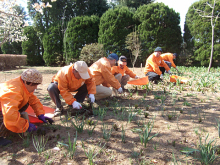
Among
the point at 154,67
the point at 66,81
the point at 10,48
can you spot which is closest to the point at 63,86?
the point at 66,81

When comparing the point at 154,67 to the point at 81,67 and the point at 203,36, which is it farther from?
the point at 203,36

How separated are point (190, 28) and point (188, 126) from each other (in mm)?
11402

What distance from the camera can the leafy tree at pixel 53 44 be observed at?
41.8ft

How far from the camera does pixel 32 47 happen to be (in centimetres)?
1455

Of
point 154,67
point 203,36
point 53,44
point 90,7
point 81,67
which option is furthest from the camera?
point 90,7

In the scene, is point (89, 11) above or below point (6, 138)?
above

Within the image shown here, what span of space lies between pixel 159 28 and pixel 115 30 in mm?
2988

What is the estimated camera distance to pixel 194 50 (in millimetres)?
11508

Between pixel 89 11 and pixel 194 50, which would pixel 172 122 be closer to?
pixel 194 50

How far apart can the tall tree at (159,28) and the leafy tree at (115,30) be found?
3.52ft

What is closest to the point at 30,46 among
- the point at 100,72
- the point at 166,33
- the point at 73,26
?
the point at 73,26

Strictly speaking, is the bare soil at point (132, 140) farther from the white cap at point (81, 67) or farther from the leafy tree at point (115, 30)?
the leafy tree at point (115, 30)

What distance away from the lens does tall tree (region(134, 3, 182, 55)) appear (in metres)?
10.8

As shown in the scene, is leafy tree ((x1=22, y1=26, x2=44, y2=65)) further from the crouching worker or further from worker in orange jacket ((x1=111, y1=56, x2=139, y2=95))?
the crouching worker
